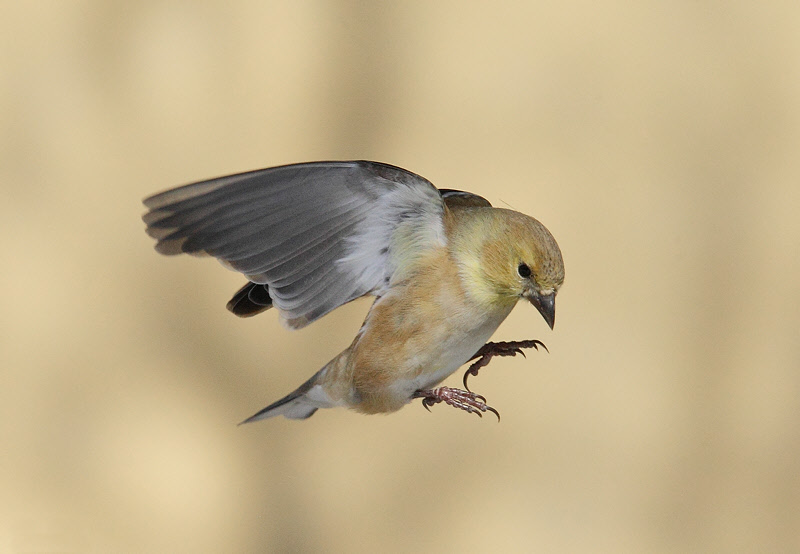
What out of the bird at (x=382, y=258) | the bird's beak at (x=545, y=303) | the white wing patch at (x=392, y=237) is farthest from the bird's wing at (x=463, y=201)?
the bird's beak at (x=545, y=303)

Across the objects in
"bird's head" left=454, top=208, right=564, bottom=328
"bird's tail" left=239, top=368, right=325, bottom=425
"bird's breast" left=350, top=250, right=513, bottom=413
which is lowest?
"bird's tail" left=239, top=368, right=325, bottom=425

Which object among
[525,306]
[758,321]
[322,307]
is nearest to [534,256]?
[322,307]

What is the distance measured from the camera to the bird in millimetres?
1491

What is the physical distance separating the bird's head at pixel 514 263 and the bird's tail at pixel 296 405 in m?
0.46

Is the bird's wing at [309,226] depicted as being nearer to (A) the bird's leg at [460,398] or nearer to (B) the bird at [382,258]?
(B) the bird at [382,258]

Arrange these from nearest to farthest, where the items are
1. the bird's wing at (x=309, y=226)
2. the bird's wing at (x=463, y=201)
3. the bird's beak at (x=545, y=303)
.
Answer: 1. the bird's wing at (x=309, y=226)
2. the bird's beak at (x=545, y=303)
3. the bird's wing at (x=463, y=201)

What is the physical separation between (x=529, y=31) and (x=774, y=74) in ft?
2.68

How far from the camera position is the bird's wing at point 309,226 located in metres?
1.45

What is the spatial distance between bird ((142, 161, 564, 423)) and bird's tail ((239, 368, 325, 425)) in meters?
0.19

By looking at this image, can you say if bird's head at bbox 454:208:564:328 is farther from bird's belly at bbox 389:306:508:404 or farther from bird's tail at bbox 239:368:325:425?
bird's tail at bbox 239:368:325:425

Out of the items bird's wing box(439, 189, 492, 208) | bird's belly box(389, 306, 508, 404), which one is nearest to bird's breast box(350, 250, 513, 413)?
bird's belly box(389, 306, 508, 404)

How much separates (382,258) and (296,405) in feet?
1.50

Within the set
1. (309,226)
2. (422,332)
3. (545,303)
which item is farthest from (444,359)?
(309,226)

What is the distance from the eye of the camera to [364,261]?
64.1 inches
